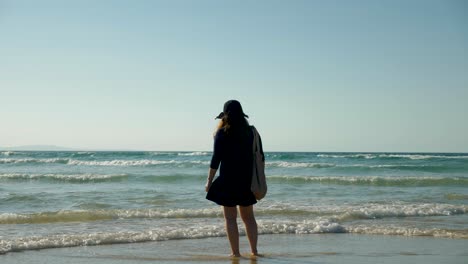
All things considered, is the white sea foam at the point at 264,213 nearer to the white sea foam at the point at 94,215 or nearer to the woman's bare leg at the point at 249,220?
the white sea foam at the point at 94,215

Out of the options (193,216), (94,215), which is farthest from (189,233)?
(94,215)

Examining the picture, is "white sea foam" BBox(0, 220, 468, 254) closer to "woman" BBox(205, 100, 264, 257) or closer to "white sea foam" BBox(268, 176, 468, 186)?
"woman" BBox(205, 100, 264, 257)

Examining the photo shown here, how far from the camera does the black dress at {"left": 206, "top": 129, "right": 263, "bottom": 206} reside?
5.21 m

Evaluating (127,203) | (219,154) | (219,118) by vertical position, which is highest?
(219,118)

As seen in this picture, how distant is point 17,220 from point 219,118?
5017 millimetres

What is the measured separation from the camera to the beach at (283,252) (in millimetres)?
5555

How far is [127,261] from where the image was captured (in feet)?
18.0

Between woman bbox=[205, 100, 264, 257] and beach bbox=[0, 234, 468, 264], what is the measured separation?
2.36 feet

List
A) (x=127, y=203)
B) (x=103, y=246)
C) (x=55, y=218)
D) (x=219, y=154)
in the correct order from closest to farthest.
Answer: (x=219, y=154)
(x=103, y=246)
(x=55, y=218)
(x=127, y=203)

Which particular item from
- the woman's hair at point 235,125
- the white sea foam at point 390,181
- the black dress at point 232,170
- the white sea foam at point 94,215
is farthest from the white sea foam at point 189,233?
the white sea foam at point 390,181

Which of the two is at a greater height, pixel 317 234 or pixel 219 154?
pixel 219 154

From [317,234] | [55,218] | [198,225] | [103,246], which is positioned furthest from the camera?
[55,218]

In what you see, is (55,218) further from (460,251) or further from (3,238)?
(460,251)

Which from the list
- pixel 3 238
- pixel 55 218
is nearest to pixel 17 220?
pixel 55 218
